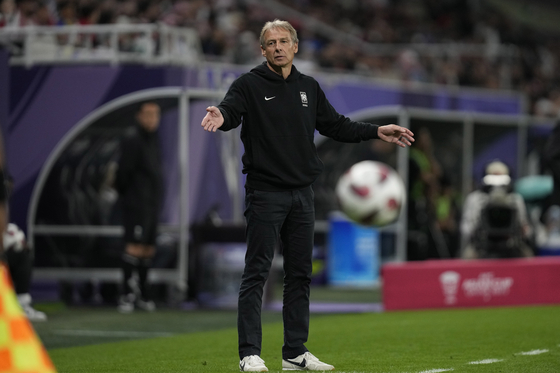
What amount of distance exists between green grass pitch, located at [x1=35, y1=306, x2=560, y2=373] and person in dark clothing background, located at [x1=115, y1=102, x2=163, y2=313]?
48cm

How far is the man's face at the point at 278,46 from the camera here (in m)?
6.36

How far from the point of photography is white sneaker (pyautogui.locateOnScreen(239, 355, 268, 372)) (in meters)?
6.29

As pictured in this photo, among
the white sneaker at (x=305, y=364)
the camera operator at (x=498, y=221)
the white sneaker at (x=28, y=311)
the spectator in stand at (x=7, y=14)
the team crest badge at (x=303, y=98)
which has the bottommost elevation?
the white sneaker at (x=28, y=311)

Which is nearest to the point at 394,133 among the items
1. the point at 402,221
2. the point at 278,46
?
the point at 278,46

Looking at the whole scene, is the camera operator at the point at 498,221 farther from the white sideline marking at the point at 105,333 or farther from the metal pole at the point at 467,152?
the white sideline marking at the point at 105,333

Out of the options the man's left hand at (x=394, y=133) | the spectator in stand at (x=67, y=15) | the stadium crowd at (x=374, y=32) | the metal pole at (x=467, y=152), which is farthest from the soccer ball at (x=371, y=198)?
the man's left hand at (x=394, y=133)

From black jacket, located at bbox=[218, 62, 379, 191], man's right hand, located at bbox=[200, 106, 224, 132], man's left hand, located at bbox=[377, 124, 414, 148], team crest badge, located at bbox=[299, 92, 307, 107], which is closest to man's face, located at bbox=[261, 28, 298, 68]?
black jacket, located at bbox=[218, 62, 379, 191]

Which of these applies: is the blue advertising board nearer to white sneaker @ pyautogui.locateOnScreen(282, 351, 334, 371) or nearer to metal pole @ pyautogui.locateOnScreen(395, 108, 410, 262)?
metal pole @ pyautogui.locateOnScreen(395, 108, 410, 262)

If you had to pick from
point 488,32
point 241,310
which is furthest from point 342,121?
point 488,32

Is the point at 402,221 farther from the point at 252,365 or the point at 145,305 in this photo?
the point at 252,365

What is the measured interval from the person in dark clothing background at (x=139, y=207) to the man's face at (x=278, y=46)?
6354 millimetres

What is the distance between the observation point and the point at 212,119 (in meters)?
6.05

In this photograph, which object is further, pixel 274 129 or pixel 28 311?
pixel 28 311

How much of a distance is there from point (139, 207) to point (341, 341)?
4.62 m
